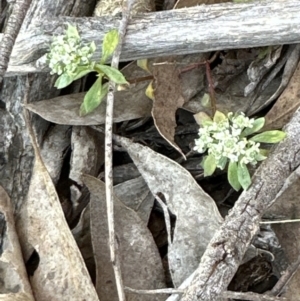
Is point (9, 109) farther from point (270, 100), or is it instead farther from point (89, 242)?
point (270, 100)

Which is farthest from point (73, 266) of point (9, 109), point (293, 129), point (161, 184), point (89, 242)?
point (293, 129)

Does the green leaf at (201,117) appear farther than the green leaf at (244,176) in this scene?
Yes

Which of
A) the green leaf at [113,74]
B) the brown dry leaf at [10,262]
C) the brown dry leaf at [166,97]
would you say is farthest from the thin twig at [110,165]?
the brown dry leaf at [10,262]

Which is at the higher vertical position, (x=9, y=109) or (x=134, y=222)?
(x=9, y=109)

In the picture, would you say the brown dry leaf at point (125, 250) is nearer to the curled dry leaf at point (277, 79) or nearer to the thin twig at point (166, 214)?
the thin twig at point (166, 214)

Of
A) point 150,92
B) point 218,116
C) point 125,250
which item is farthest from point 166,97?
point 125,250

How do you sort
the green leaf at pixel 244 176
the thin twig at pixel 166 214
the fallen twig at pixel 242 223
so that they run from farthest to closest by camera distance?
the thin twig at pixel 166 214 → the green leaf at pixel 244 176 → the fallen twig at pixel 242 223
